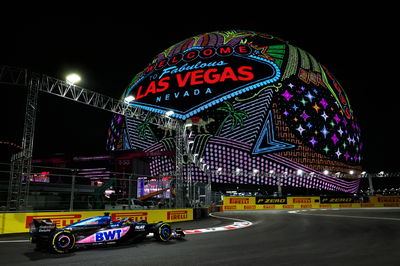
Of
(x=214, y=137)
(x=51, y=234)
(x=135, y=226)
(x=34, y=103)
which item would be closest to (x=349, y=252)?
(x=135, y=226)

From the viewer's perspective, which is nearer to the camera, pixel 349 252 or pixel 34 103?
pixel 349 252

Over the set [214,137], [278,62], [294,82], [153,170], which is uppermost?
[278,62]

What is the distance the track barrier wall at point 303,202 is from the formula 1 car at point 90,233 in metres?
28.2

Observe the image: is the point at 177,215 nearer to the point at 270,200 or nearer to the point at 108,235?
the point at 108,235

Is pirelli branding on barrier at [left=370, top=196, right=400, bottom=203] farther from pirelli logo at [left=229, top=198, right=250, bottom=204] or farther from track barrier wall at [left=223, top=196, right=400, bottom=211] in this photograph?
pirelli logo at [left=229, top=198, right=250, bottom=204]

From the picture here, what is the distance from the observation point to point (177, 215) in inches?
722

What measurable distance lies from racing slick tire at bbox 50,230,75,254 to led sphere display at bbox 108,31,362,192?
1959 inches

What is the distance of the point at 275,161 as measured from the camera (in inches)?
2486

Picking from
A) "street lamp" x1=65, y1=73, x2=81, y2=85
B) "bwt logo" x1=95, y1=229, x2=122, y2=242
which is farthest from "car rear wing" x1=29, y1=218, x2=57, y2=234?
"street lamp" x1=65, y1=73, x2=81, y2=85

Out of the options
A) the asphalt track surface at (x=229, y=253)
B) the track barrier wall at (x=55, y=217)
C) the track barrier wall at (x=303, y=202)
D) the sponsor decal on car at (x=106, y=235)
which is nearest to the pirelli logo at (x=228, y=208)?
the track barrier wall at (x=303, y=202)

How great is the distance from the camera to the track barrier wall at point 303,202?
125 ft

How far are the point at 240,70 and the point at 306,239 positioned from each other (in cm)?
5775

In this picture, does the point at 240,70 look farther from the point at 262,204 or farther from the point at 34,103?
the point at 34,103

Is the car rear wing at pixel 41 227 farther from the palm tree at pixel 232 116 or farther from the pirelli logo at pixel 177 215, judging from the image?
the palm tree at pixel 232 116
